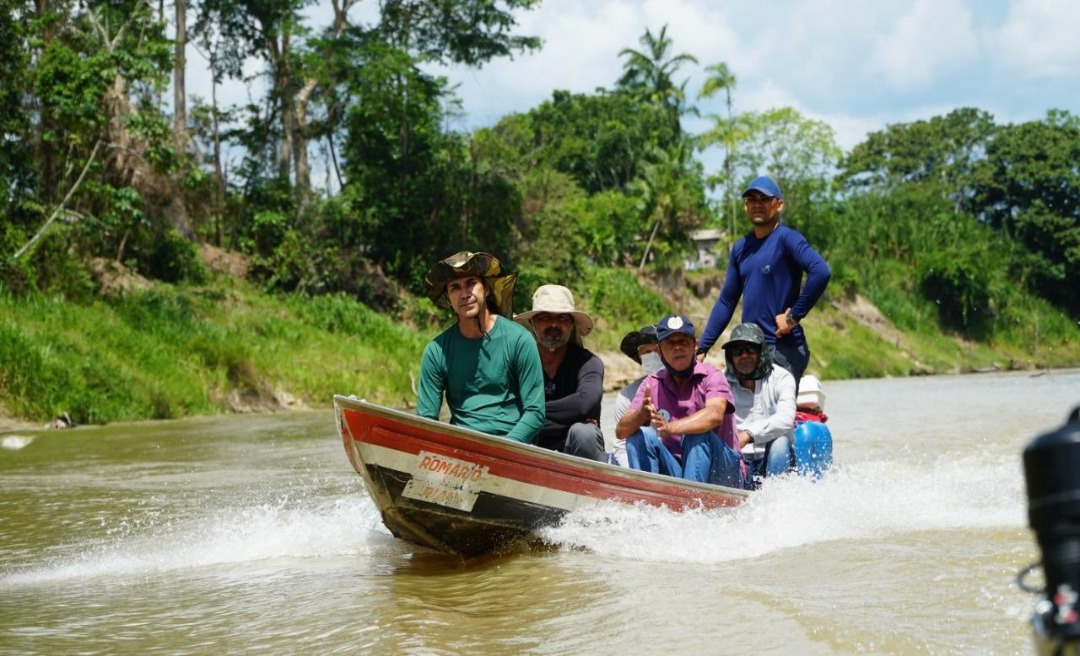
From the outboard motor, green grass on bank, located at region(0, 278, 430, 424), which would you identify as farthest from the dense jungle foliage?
the outboard motor

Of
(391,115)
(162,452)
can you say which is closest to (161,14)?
(391,115)

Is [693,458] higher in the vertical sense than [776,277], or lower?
lower

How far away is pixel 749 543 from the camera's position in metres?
5.88

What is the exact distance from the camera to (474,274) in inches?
213

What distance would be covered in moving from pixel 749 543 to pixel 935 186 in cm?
5008

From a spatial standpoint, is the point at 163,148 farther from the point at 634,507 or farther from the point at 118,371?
the point at 634,507

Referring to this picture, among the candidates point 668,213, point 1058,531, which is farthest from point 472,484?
point 668,213

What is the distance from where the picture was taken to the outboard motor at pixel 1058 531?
1.76 m

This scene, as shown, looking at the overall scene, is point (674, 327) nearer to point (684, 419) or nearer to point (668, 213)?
point (684, 419)

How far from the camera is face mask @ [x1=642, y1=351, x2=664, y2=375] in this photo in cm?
646

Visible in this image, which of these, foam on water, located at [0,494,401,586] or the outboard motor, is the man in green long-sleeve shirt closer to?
foam on water, located at [0,494,401,586]

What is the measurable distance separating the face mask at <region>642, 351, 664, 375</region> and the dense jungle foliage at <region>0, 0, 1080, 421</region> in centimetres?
1068

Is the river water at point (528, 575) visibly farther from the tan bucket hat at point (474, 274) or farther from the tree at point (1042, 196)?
the tree at point (1042, 196)

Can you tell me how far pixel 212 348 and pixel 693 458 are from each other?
13782 millimetres
